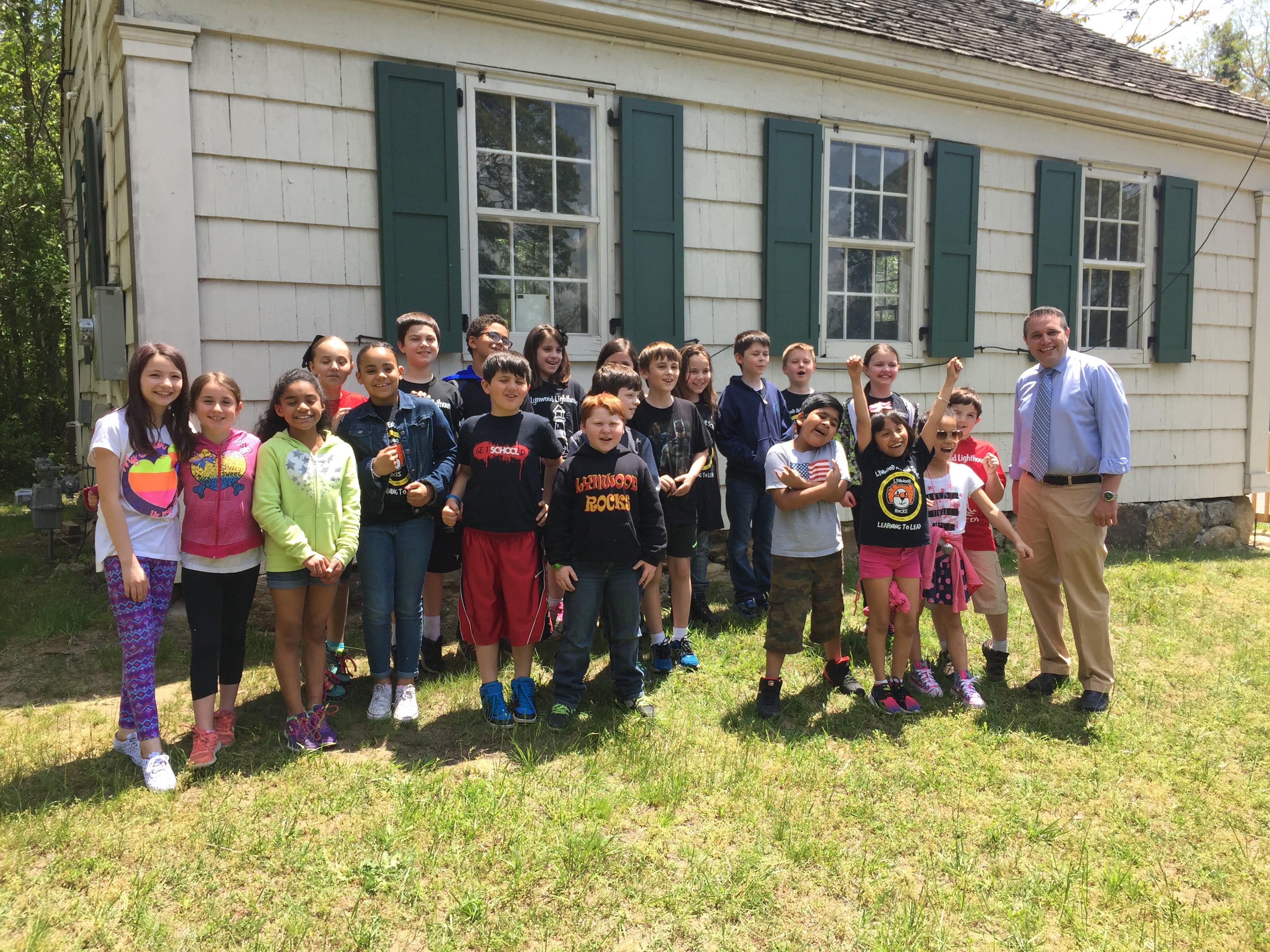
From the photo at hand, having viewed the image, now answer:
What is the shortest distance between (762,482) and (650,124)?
2.59m

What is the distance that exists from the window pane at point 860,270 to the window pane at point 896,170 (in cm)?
56

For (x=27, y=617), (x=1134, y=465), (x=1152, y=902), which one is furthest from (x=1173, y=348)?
(x=27, y=617)

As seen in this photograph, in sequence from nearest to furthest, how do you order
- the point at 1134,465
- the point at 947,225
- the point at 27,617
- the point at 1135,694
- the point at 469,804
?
the point at 469,804, the point at 1135,694, the point at 27,617, the point at 947,225, the point at 1134,465

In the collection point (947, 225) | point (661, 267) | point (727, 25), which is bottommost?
point (661, 267)

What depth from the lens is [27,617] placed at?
5.30 metres

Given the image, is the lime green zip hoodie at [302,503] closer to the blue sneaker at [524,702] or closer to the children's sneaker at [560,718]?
the blue sneaker at [524,702]

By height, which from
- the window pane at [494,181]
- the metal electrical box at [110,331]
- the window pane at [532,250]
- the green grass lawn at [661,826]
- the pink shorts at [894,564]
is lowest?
Result: the green grass lawn at [661,826]

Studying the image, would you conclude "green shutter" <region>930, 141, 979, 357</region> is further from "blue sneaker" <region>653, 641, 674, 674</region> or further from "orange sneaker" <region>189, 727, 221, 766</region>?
"orange sneaker" <region>189, 727, 221, 766</region>

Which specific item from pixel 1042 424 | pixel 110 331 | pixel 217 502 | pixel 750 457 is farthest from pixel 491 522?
pixel 110 331

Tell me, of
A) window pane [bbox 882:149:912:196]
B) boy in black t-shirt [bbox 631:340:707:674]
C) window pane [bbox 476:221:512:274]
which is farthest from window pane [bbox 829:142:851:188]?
boy in black t-shirt [bbox 631:340:707:674]

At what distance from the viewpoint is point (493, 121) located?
5.59 m

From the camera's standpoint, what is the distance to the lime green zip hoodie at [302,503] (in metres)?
3.35

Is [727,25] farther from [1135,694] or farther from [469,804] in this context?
[469,804]

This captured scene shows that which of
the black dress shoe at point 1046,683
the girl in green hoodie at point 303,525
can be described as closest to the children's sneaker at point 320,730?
the girl in green hoodie at point 303,525
